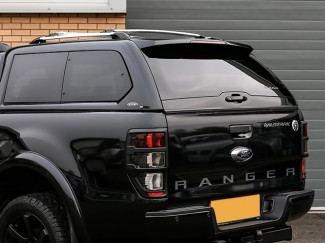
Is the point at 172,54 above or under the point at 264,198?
above

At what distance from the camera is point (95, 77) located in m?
5.13

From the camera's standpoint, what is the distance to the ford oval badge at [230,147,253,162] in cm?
503

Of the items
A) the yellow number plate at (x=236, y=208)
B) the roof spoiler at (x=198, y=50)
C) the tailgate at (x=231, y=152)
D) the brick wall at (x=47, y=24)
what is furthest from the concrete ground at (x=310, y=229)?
the brick wall at (x=47, y=24)

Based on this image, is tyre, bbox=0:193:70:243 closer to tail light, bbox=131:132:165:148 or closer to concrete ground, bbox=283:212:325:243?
tail light, bbox=131:132:165:148

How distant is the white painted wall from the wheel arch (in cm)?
453

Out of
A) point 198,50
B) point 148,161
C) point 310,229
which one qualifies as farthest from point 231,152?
point 310,229

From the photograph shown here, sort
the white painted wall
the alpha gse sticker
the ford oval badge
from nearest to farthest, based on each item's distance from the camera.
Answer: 1. the ford oval badge
2. the alpha gse sticker
3. the white painted wall

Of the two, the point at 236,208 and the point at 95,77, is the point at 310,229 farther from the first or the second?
the point at 95,77

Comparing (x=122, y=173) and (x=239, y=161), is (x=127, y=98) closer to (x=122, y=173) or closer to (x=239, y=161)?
(x=122, y=173)

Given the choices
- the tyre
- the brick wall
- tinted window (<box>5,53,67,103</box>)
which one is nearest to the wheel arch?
the tyre

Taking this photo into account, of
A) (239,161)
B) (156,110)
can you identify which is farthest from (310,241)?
(156,110)

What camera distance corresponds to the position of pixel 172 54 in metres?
5.18

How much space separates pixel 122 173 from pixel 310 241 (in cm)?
387

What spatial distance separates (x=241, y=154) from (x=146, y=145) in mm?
752
